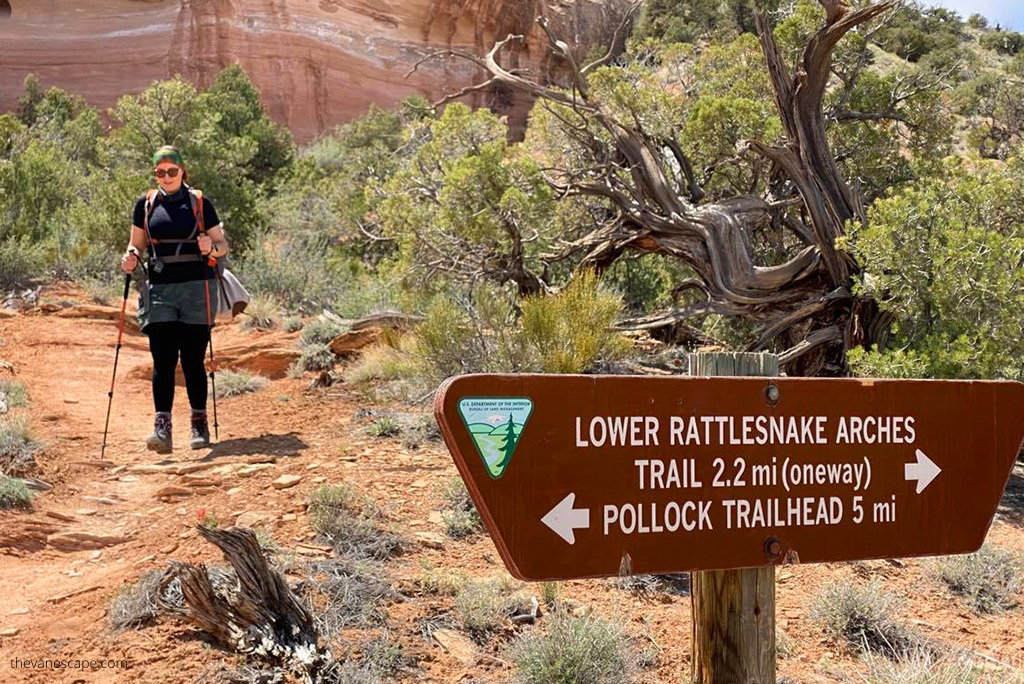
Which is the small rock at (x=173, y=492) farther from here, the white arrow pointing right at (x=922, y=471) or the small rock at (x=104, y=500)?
the white arrow pointing right at (x=922, y=471)

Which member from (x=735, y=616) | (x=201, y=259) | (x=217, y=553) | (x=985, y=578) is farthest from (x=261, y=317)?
(x=735, y=616)

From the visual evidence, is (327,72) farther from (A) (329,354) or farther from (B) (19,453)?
(B) (19,453)

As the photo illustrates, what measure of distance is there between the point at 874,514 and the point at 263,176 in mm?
24420

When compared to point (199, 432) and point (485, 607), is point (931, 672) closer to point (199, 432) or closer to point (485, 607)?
point (485, 607)

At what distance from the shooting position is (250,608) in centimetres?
349

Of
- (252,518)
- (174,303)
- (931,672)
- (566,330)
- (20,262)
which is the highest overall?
(20,262)

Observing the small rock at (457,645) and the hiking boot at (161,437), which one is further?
the hiking boot at (161,437)

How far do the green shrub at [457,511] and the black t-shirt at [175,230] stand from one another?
229cm

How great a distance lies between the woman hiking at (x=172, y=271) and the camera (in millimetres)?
6152

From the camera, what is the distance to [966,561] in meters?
5.22

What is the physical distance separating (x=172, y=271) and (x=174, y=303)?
0.70 feet

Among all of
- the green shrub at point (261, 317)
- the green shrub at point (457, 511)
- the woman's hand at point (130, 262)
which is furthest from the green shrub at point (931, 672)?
the green shrub at point (261, 317)

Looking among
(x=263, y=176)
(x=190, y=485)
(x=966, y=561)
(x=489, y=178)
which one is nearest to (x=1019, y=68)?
(x=263, y=176)

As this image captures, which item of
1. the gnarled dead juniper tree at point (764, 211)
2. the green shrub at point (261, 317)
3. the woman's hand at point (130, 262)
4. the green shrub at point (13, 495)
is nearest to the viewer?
the green shrub at point (13, 495)
